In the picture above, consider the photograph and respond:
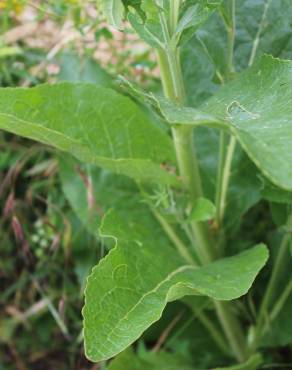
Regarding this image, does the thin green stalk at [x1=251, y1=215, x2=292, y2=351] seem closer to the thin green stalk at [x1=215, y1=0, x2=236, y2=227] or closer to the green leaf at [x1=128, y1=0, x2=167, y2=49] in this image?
the thin green stalk at [x1=215, y1=0, x2=236, y2=227]

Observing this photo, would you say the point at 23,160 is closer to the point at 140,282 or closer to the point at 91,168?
the point at 91,168

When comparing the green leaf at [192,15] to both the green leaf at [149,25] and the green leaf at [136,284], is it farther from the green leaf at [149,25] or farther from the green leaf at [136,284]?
the green leaf at [136,284]

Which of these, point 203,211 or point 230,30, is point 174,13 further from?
point 203,211

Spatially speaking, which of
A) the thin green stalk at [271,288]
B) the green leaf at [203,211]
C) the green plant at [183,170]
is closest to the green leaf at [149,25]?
the green plant at [183,170]

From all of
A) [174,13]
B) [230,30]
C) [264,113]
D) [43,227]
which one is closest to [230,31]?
[230,30]

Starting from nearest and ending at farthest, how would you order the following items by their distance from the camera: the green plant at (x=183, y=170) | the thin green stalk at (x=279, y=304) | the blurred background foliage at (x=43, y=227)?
the green plant at (x=183, y=170) → the thin green stalk at (x=279, y=304) → the blurred background foliage at (x=43, y=227)

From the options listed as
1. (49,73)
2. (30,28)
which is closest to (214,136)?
(49,73)
